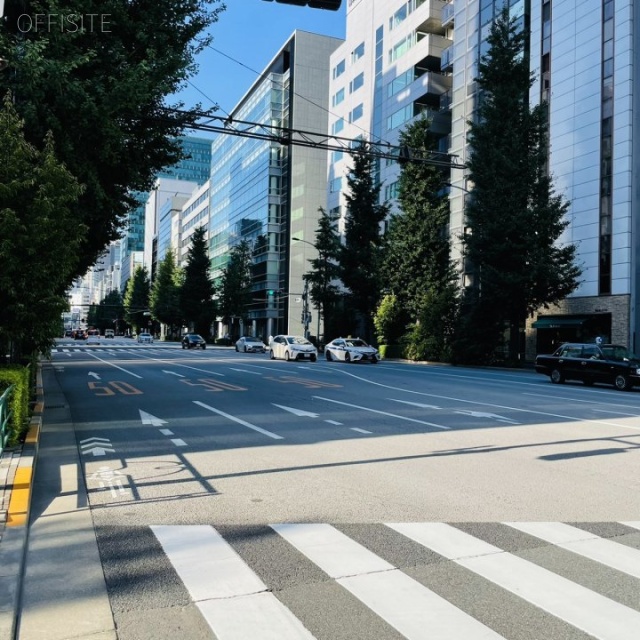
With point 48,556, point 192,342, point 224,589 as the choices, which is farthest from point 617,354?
point 192,342

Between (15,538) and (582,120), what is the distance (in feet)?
135

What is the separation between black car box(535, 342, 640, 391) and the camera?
22.0 m

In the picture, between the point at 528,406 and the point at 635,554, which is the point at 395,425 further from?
the point at 635,554

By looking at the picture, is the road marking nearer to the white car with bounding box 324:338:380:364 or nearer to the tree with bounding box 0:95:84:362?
the tree with bounding box 0:95:84:362

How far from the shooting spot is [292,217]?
83188mm

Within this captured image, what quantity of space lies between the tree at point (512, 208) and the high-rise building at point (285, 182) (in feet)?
138

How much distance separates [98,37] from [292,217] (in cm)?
6994

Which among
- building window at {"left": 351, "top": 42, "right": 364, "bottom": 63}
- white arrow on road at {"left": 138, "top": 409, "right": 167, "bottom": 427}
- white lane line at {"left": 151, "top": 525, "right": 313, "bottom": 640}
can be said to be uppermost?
building window at {"left": 351, "top": 42, "right": 364, "bottom": 63}

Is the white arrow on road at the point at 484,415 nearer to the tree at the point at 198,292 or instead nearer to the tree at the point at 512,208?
the tree at the point at 512,208

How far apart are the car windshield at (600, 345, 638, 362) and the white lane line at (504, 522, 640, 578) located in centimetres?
1908

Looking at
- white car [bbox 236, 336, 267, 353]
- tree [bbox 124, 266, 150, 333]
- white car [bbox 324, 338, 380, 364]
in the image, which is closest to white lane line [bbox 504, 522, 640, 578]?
white car [bbox 324, 338, 380, 364]

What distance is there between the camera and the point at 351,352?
119 feet

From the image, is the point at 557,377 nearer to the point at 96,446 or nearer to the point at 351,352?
the point at 351,352

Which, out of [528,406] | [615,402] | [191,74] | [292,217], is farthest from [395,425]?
[292,217]
